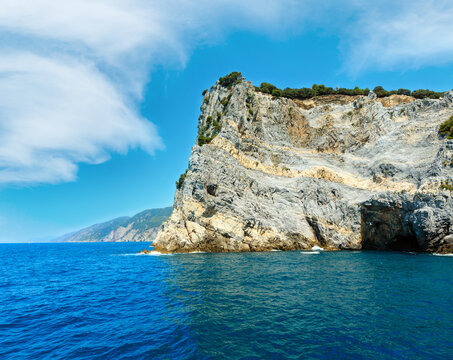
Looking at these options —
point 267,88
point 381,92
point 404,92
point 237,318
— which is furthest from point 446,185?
point 267,88

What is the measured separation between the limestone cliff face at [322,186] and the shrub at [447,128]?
128cm

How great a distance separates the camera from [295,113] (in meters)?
70.9

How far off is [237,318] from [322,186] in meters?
45.4

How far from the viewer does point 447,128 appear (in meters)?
47.5

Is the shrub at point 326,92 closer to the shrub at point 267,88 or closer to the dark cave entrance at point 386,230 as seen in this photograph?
the shrub at point 267,88

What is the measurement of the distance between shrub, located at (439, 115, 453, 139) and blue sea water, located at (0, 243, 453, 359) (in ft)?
121

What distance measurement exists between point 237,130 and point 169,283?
4484cm

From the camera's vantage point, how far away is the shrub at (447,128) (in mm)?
46469

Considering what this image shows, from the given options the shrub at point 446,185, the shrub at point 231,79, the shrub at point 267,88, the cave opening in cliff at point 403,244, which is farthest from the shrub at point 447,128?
the shrub at point 231,79

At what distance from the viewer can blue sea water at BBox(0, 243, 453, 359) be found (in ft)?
33.3

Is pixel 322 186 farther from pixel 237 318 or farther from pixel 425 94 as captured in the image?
pixel 425 94

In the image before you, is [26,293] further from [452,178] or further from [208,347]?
[452,178]

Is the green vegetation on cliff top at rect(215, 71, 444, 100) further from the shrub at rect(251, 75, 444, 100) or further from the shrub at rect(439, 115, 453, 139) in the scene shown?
the shrub at rect(439, 115, 453, 139)

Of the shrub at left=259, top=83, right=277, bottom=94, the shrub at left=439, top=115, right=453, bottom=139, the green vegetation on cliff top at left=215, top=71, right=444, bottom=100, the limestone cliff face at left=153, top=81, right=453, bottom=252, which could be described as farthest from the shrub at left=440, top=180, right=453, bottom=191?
the shrub at left=259, top=83, right=277, bottom=94
